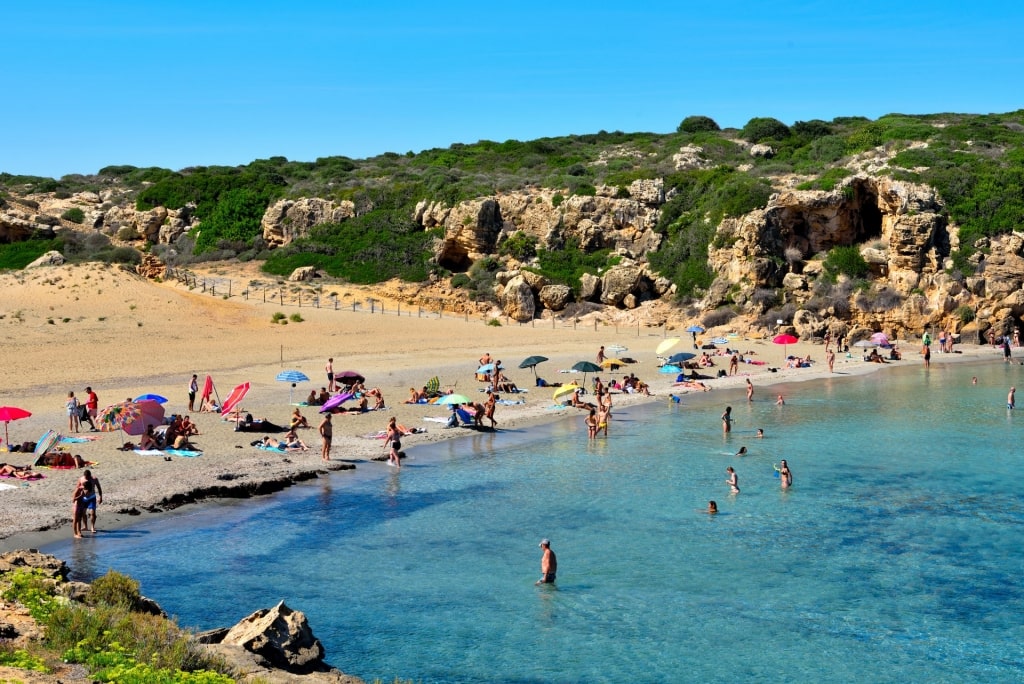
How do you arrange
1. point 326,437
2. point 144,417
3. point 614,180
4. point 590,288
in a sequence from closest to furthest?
point 326,437, point 144,417, point 590,288, point 614,180

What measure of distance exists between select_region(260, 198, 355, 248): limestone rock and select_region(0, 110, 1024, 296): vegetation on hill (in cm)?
109

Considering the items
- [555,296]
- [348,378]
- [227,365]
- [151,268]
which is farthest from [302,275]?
[348,378]

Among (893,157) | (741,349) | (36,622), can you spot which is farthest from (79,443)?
(893,157)

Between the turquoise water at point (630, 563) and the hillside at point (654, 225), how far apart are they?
956 inches

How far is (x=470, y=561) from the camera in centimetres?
1584

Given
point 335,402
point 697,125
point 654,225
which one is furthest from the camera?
point 697,125

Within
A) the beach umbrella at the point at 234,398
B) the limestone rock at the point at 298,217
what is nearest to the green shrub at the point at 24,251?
the limestone rock at the point at 298,217

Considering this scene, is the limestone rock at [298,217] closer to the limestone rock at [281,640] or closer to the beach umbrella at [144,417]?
the beach umbrella at [144,417]

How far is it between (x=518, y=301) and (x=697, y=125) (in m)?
37.5

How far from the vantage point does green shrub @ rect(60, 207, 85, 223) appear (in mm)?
66312

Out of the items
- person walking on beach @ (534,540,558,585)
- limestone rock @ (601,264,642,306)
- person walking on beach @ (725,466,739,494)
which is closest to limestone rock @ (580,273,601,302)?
limestone rock @ (601,264,642,306)

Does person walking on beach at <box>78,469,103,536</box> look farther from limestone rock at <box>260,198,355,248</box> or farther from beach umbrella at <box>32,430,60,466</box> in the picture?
limestone rock at <box>260,198,355,248</box>

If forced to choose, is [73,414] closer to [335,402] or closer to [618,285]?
[335,402]

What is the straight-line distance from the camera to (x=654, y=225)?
5650cm
